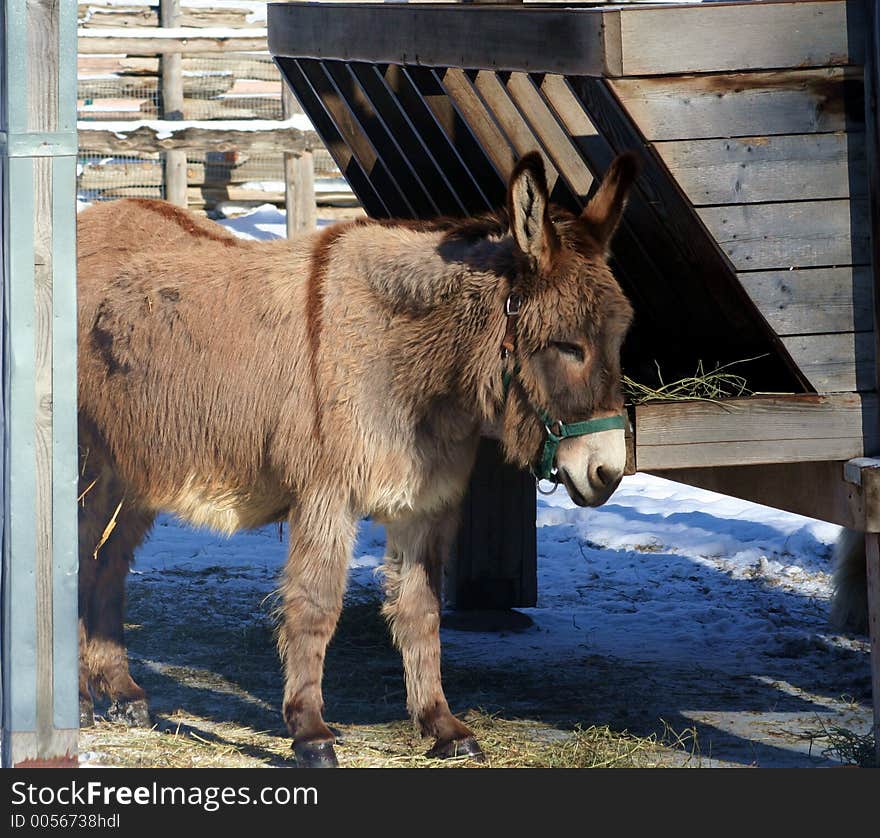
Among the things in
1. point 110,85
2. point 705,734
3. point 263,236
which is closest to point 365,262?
point 705,734

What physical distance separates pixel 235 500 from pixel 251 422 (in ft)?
1.10

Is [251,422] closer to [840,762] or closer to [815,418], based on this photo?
[815,418]

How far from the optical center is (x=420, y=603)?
491 centimetres

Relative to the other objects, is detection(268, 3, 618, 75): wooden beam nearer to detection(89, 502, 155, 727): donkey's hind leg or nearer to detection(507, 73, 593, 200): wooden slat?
detection(507, 73, 593, 200): wooden slat

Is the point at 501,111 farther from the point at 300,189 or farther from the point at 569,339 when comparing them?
the point at 300,189

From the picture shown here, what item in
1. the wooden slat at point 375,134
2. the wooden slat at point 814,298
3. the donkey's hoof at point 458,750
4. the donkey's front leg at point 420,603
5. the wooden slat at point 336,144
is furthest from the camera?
the wooden slat at point 336,144

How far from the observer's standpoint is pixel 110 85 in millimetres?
15672

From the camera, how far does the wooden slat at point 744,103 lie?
3.92 m

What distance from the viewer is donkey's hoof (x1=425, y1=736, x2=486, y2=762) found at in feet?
15.3

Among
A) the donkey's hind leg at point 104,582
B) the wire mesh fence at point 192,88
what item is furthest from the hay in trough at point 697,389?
the wire mesh fence at point 192,88

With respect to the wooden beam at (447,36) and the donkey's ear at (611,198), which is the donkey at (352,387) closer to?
the donkey's ear at (611,198)

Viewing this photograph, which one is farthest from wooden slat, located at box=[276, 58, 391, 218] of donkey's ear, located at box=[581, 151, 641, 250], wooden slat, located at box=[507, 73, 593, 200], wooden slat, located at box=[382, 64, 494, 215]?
donkey's ear, located at box=[581, 151, 641, 250]

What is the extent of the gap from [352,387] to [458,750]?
1.36 m

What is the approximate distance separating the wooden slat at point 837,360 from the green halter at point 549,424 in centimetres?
62
